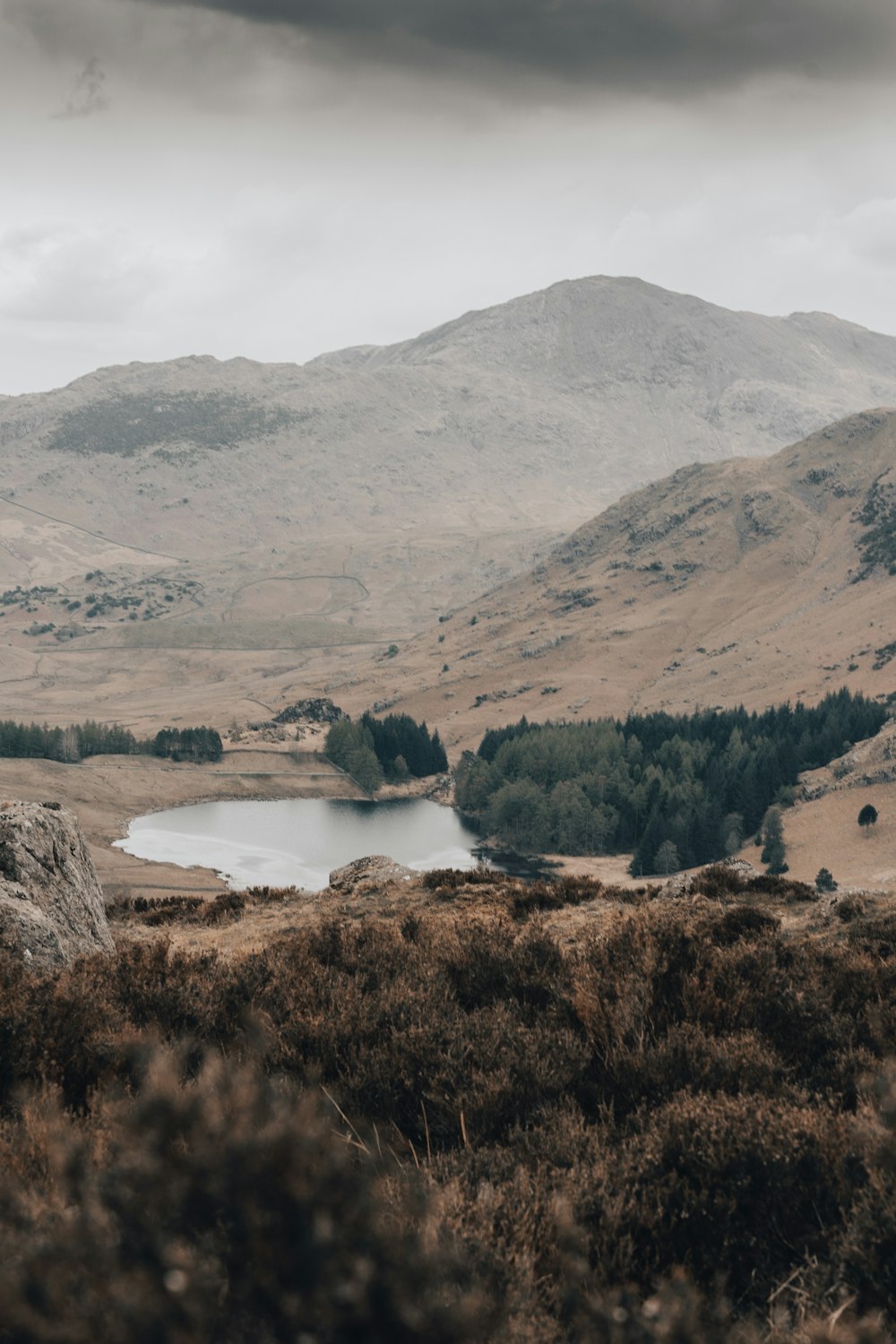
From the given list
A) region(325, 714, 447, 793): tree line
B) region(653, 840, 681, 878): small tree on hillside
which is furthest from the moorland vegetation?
region(325, 714, 447, 793): tree line

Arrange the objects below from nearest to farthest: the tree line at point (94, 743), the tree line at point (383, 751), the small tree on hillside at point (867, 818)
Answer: the small tree on hillside at point (867, 818) < the tree line at point (94, 743) < the tree line at point (383, 751)

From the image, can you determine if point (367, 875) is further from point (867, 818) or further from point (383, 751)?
point (383, 751)

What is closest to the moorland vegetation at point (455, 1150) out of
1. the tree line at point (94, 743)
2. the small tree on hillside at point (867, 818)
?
the small tree on hillside at point (867, 818)

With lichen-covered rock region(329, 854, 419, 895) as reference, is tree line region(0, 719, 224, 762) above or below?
below

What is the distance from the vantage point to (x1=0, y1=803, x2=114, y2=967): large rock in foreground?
586 inches

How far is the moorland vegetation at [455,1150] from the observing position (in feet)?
16.4

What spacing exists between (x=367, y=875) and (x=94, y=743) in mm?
155452

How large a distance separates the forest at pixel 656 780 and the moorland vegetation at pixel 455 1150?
112069 millimetres

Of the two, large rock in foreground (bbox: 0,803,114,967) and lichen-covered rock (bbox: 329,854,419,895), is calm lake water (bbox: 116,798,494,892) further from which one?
large rock in foreground (bbox: 0,803,114,967)

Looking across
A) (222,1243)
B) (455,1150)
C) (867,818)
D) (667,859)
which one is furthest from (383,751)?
(222,1243)

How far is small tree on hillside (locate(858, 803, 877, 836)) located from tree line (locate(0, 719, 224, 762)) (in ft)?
368

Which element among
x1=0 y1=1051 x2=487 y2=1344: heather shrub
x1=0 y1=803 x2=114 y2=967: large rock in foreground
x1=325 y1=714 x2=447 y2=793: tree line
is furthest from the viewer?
x1=325 y1=714 x2=447 y2=793: tree line

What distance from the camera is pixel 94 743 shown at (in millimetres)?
173625

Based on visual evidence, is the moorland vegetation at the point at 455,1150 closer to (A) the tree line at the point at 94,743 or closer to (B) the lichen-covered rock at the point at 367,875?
(B) the lichen-covered rock at the point at 367,875
